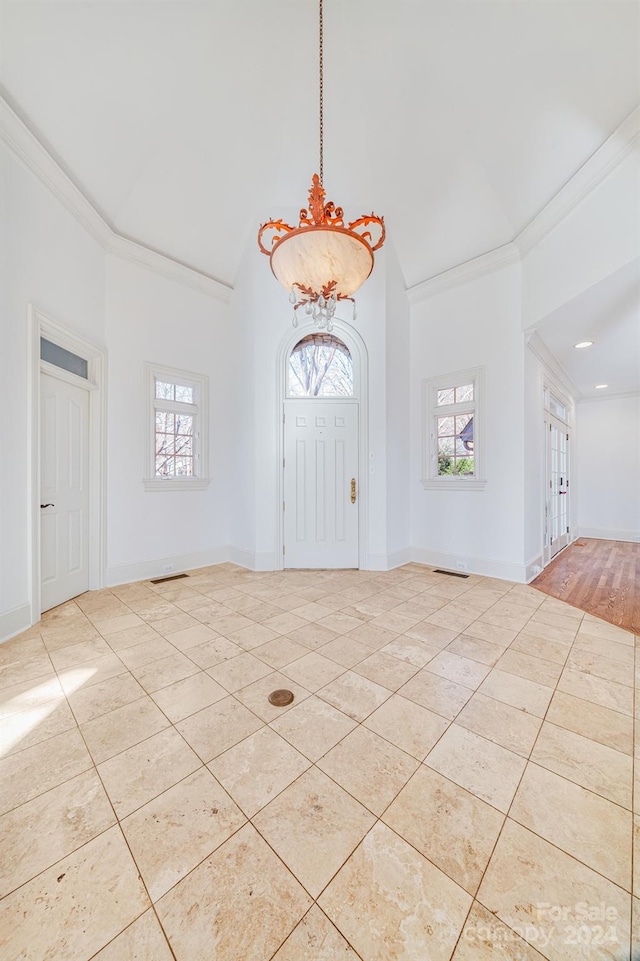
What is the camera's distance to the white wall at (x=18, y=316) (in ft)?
8.57

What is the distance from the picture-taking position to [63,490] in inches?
132

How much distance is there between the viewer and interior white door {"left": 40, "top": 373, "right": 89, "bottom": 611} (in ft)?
10.3

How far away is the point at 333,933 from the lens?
0.91 meters

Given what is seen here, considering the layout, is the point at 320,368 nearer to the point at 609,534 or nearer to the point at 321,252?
the point at 321,252

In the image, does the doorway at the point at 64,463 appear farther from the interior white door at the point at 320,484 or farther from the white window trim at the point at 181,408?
the interior white door at the point at 320,484

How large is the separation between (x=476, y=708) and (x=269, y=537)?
3013 millimetres

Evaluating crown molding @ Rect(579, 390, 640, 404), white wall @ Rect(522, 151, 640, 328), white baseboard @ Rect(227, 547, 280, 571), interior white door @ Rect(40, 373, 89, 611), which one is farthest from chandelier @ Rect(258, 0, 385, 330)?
crown molding @ Rect(579, 390, 640, 404)

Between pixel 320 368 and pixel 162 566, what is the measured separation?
315 centimetres

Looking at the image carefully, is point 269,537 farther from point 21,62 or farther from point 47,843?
point 21,62

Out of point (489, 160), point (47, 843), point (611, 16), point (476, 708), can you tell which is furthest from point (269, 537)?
point (611, 16)

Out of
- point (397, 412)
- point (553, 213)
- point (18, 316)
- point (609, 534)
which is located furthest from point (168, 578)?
point (609, 534)

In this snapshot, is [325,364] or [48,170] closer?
[48,170]

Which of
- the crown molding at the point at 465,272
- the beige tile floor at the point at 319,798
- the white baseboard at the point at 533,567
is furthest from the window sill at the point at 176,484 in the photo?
the white baseboard at the point at 533,567

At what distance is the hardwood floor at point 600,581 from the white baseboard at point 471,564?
0.22 metres
